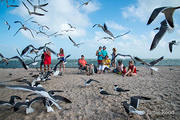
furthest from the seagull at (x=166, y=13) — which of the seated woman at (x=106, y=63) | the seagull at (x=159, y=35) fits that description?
the seated woman at (x=106, y=63)

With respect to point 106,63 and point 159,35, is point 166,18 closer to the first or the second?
point 159,35

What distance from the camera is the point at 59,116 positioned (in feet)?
8.37

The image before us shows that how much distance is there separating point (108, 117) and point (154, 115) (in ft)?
3.32

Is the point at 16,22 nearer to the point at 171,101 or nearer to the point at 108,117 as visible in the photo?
the point at 108,117

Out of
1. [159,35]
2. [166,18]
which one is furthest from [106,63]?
[166,18]

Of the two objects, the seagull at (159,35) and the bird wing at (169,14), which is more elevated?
the bird wing at (169,14)

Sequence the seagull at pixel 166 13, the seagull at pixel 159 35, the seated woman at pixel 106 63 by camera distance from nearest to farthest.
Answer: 1. the seagull at pixel 166 13
2. the seagull at pixel 159 35
3. the seated woman at pixel 106 63

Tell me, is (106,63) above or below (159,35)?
below

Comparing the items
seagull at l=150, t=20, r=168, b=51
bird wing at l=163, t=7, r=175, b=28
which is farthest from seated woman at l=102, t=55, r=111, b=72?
bird wing at l=163, t=7, r=175, b=28

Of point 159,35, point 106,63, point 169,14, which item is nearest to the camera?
point 169,14

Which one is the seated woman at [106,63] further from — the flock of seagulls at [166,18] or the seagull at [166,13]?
the seagull at [166,13]

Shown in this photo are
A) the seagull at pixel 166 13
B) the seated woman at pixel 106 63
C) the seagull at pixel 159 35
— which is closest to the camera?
the seagull at pixel 166 13

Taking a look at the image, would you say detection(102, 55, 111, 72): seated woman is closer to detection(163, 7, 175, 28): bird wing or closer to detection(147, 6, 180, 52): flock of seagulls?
detection(147, 6, 180, 52): flock of seagulls

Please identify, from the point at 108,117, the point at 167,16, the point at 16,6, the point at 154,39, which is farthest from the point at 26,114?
the point at 167,16
